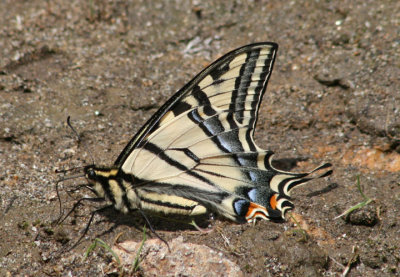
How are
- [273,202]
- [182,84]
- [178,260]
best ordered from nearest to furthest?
[178,260] < [273,202] < [182,84]

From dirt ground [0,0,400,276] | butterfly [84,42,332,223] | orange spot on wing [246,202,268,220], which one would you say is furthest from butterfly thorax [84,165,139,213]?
orange spot on wing [246,202,268,220]

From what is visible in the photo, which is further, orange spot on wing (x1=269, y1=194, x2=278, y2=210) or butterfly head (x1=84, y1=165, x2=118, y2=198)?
orange spot on wing (x1=269, y1=194, x2=278, y2=210)

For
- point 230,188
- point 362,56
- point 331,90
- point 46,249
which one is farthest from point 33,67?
point 362,56

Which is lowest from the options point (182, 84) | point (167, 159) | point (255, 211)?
point (255, 211)

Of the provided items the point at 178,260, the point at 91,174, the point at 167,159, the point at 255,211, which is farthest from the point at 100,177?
the point at 255,211

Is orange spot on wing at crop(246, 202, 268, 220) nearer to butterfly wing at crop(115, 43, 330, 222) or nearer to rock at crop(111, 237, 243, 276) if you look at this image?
butterfly wing at crop(115, 43, 330, 222)

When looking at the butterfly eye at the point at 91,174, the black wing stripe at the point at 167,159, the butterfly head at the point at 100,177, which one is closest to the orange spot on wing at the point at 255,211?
the black wing stripe at the point at 167,159

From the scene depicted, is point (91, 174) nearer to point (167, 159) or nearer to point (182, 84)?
point (167, 159)
